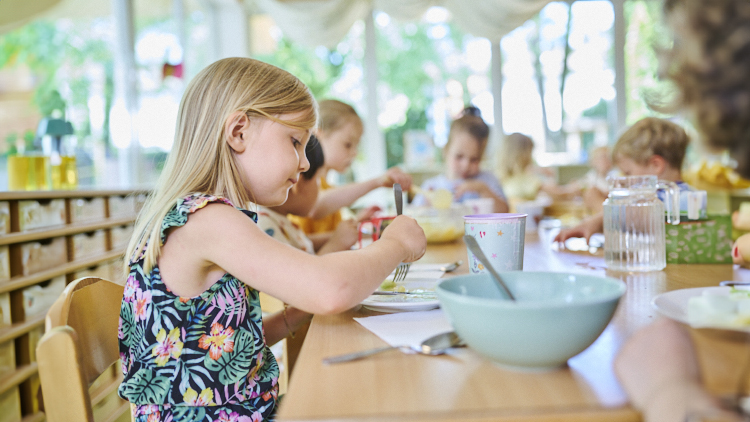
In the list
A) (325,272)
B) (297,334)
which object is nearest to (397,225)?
(325,272)

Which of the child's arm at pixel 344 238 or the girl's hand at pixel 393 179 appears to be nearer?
the child's arm at pixel 344 238

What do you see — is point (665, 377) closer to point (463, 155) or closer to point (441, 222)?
point (441, 222)

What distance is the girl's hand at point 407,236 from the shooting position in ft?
2.65

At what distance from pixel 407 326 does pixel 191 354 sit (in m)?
0.34

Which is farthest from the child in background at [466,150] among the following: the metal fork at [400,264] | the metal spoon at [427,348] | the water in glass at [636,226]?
the metal spoon at [427,348]

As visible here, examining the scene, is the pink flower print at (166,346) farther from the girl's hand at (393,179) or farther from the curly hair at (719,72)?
the girl's hand at (393,179)

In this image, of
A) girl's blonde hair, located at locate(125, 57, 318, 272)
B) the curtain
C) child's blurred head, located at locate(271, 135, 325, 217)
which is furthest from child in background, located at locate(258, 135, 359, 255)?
the curtain

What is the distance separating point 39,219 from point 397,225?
1.45m

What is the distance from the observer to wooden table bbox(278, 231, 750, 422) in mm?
415

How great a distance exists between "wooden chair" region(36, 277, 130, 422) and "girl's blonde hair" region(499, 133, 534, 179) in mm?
3721

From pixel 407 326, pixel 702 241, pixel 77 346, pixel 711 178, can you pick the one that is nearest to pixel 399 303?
pixel 407 326

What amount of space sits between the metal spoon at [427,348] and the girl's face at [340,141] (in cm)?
164

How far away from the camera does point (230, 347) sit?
0.83m

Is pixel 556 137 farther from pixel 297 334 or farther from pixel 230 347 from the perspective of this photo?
pixel 230 347
